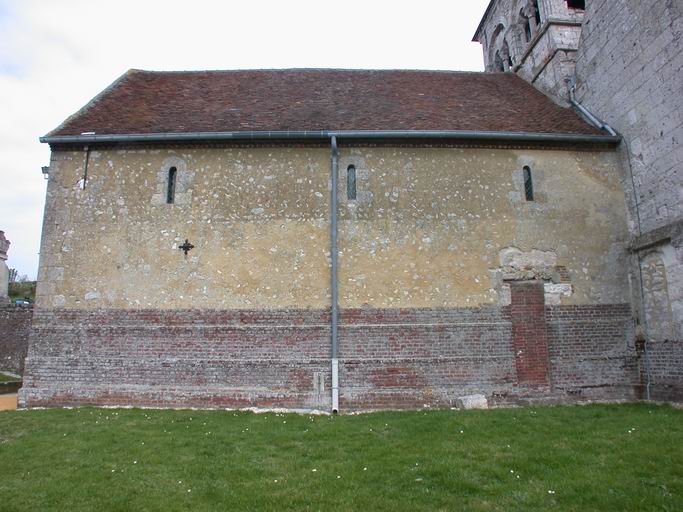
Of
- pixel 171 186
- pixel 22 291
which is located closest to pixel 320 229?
pixel 171 186

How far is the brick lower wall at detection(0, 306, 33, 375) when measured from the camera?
1758 centimetres

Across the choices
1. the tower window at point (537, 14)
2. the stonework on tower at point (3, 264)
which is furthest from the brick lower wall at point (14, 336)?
the tower window at point (537, 14)

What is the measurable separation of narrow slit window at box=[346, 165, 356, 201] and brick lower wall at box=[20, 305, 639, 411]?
230 centimetres

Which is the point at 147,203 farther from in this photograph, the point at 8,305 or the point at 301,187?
the point at 8,305

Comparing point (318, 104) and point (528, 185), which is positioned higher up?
point (318, 104)

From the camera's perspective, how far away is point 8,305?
18.4 metres

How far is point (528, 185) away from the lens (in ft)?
33.6

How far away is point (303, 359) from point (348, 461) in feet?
11.6

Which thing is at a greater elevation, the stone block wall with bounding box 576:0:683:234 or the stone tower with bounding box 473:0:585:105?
the stone tower with bounding box 473:0:585:105

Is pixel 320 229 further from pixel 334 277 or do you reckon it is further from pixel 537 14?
pixel 537 14

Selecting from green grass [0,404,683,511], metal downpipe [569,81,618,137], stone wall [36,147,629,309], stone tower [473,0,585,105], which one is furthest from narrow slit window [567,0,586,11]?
green grass [0,404,683,511]

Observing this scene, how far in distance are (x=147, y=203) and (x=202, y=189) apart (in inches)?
44.4

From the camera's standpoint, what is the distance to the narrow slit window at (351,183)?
9891 mm

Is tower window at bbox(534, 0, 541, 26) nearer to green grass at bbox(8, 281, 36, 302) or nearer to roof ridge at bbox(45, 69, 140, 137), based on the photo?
roof ridge at bbox(45, 69, 140, 137)
